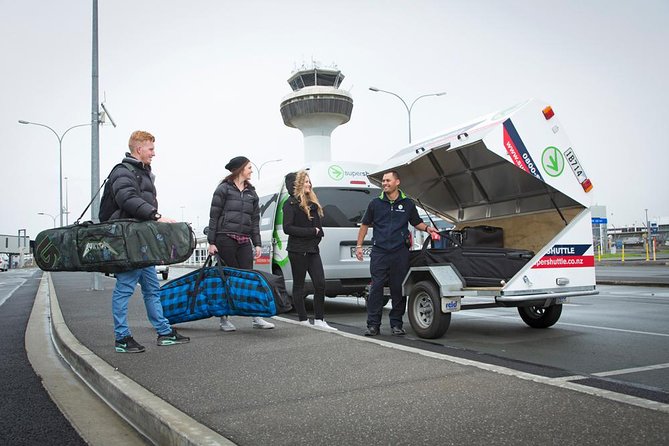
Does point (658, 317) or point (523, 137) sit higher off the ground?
point (523, 137)

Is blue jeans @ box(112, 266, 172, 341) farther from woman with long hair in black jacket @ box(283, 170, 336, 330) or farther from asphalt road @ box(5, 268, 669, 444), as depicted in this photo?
woman with long hair in black jacket @ box(283, 170, 336, 330)

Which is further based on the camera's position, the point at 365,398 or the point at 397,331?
the point at 397,331

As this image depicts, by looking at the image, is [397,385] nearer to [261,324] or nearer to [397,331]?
[397,331]

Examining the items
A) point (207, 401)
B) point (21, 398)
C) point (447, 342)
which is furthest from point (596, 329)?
point (21, 398)

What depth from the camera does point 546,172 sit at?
6.07 meters

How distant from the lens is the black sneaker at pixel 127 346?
5.11 metres

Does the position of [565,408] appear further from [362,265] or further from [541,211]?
[362,265]

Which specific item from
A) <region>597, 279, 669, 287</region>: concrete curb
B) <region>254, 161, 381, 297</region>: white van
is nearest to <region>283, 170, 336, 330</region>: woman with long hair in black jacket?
<region>254, 161, 381, 297</region>: white van

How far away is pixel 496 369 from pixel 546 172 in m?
2.86

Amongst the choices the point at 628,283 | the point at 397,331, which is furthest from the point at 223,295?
the point at 628,283

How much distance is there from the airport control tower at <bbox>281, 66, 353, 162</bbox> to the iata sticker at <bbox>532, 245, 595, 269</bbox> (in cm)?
6934

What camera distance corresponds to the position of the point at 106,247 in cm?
488

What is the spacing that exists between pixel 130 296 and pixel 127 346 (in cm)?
45

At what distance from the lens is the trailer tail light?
6.17 m
